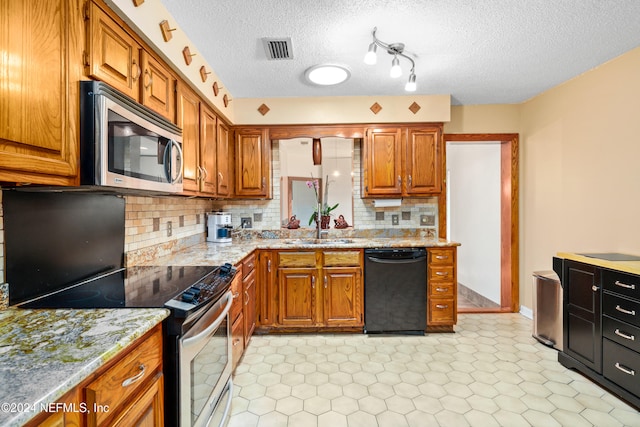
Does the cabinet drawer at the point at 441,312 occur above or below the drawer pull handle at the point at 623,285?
below

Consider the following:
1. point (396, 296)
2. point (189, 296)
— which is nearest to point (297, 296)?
point (396, 296)

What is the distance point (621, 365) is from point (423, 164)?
219 cm

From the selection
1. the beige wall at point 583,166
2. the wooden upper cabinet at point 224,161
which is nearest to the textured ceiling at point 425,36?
the beige wall at point 583,166

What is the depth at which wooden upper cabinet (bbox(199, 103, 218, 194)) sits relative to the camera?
2.49 meters

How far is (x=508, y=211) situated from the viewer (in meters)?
3.63

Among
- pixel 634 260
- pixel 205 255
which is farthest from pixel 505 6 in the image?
pixel 205 255

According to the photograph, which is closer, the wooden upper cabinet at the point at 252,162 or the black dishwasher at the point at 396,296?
the black dishwasher at the point at 396,296

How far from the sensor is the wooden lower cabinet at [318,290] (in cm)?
300

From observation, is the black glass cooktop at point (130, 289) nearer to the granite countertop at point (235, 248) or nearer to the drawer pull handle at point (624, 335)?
the granite countertop at point (235, 248)

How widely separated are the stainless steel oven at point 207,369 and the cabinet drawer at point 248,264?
2.31ft

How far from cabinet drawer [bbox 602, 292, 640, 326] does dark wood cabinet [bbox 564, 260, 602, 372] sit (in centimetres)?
5

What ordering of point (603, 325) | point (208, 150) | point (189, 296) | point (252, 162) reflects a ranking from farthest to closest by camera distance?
1. point (252, 162)
2. point (208, 150)
3. point (603, 325)
4. point (189, 296)

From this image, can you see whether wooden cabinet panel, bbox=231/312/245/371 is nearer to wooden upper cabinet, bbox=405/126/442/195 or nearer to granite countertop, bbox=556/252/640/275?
wooden upper cabinet, bbox=405/126/442/195

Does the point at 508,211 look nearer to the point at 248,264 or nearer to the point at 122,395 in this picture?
the point at 248,264
